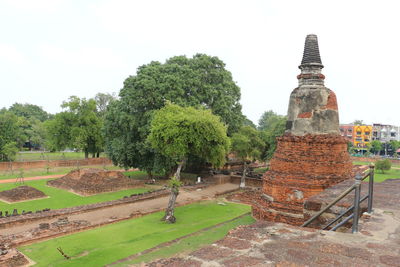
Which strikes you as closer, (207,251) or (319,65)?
(207,251)

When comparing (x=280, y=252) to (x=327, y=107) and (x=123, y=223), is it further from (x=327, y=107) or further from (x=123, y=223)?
(x=123, y=223)

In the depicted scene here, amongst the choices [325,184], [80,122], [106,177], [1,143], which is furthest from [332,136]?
[1,143]

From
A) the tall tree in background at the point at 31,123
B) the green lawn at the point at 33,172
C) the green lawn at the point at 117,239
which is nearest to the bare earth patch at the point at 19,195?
the green lawn at the point at 117,239

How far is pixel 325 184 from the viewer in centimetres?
984

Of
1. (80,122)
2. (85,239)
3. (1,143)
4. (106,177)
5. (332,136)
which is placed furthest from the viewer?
(80,122)

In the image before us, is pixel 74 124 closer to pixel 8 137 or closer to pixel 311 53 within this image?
pixel 8 137

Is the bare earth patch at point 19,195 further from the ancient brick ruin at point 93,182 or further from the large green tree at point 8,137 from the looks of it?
the large green tree at point 8,137

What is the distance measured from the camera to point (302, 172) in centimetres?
1012

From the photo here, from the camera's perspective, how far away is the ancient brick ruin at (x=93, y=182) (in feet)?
65.4

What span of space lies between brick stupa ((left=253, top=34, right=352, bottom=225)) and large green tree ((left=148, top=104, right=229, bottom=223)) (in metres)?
4.50

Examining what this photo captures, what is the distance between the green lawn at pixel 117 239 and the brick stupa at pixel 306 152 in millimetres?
4138

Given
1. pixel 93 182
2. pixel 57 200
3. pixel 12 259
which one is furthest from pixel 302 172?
pixel 93 182

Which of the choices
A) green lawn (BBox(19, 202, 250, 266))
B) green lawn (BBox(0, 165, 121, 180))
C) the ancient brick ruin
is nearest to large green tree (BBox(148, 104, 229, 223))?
green lawn (BBox(19, 202, 250, 266))

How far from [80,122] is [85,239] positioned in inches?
989
